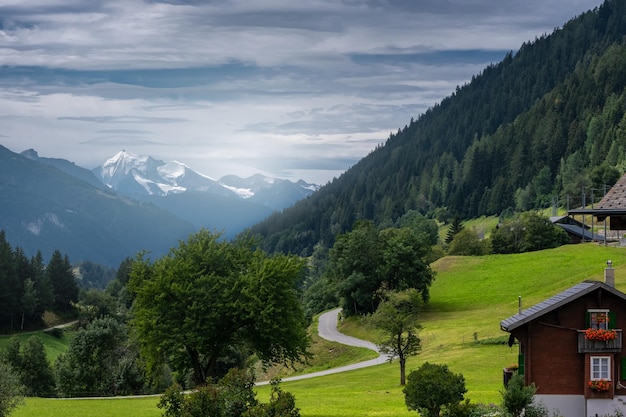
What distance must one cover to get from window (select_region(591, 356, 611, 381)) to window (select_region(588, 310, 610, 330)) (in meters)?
1.32

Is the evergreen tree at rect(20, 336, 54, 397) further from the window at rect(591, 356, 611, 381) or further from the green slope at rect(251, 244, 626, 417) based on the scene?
the window at rect(591, 356, 611, 381)

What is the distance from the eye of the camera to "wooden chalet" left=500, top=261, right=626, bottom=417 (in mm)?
33344

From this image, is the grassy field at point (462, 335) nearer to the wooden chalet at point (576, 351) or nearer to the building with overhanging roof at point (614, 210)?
the wooden chalet at point (576, 351)

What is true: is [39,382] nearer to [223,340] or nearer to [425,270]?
[223,340]

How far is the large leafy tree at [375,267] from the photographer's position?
110300mm

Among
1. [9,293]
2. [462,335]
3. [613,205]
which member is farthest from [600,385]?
[9,293]

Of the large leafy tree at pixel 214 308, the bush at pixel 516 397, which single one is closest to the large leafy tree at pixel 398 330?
the large leafy tree at pixel 214 308

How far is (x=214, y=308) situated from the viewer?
4853 centimetres

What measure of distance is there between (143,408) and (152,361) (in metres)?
4.55

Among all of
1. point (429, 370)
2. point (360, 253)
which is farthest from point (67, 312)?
point (429, 370)

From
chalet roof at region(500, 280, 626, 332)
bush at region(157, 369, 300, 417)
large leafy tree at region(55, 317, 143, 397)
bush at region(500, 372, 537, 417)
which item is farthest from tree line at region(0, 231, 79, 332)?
bush at region(500, 372, 537, 417)

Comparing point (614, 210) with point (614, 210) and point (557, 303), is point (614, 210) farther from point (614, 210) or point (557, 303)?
point (557, 303)

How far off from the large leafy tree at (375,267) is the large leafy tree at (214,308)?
5888 centimetres

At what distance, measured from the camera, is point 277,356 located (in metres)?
50.8
